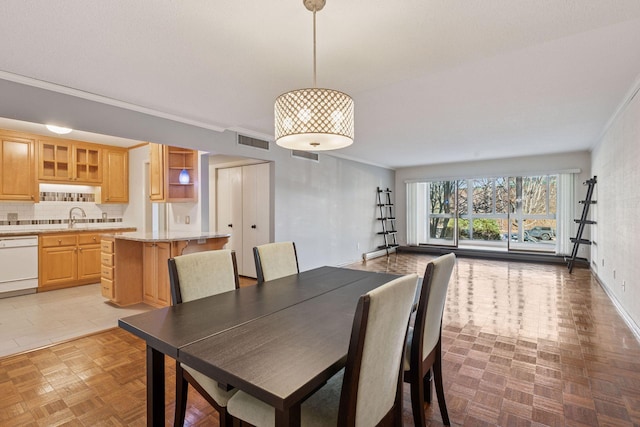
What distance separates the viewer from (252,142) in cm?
448

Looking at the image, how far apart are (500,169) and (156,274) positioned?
695 cm

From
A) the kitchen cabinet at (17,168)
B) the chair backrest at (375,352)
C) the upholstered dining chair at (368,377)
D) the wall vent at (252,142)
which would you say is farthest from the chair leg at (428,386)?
the kitchen cabinet at (17,168)

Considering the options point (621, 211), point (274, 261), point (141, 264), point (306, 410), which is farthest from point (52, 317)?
point (621, 211)

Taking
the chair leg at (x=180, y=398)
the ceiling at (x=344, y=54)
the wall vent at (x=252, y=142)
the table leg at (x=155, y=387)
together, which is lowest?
the chair leg at (x=180, y=398)

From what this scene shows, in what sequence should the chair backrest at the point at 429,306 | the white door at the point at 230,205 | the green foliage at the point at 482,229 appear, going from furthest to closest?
the green foliage at the point at 482,229
the white door at the point at 230,205
the chair backrest at the point at 429,306

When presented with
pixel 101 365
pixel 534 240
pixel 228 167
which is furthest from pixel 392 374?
pixel 534 240

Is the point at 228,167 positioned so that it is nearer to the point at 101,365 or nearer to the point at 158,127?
the point at 158,127

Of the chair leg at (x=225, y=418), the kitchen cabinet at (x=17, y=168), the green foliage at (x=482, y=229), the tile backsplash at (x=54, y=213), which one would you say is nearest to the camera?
the chair leg at (x=225, y=418)

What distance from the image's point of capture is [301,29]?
1888mm

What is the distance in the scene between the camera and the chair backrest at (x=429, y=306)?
4.86 feet

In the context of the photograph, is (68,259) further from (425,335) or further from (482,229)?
(482,229)

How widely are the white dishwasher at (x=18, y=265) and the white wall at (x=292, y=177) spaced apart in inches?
65.5

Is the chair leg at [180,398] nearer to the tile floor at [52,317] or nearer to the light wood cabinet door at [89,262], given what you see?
the tile floor at [52,317]

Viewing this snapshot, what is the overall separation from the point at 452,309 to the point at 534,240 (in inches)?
193
